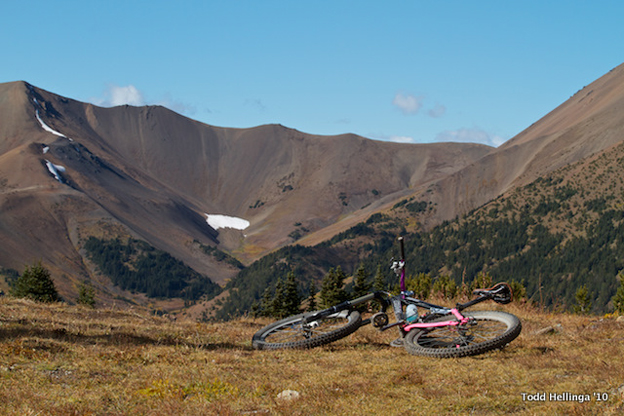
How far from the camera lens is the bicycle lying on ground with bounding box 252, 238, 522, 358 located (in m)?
11.1

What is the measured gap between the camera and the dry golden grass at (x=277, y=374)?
7582 millimetres

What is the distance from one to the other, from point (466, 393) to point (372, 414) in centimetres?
181

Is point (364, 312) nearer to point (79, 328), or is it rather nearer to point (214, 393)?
point (79, 328)

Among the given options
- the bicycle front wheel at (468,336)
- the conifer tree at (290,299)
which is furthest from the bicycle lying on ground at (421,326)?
the conifer tree at (290,299)

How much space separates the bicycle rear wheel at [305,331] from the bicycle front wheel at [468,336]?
1.63 metres

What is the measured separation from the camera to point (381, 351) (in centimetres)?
1232

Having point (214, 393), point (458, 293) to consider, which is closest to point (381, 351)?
point (214, 393)

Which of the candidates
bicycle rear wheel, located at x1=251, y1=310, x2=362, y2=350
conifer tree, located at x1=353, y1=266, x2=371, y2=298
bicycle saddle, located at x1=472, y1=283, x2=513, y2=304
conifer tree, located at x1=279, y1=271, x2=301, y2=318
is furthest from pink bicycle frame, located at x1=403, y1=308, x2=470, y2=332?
conifer tree, located at x1=353, y1=266, x2=371, y2=298

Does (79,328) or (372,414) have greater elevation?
(79,328)

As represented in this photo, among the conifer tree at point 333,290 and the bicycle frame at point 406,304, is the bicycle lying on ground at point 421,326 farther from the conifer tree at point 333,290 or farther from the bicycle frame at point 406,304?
the conifer tree at point 333,290

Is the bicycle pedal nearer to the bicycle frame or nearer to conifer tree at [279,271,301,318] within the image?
the bicycle frame

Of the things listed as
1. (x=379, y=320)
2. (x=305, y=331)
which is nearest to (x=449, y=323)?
(x=379, y=320)

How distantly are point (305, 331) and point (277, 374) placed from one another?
140 inches

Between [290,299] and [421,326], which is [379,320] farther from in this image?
[290,299]
